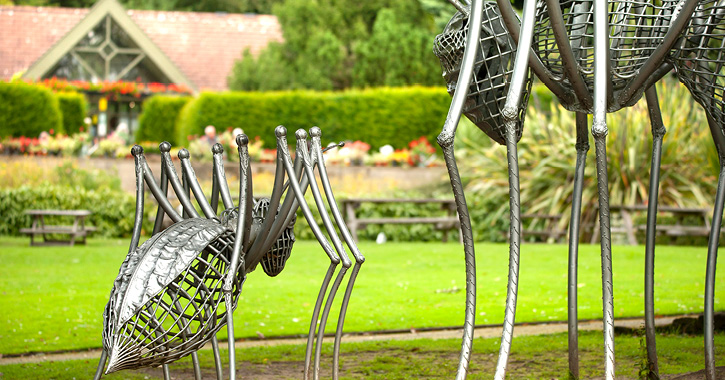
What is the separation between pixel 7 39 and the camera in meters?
27.4

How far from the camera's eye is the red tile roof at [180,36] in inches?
1072

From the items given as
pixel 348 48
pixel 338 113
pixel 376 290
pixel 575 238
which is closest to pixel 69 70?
pixel 348 48

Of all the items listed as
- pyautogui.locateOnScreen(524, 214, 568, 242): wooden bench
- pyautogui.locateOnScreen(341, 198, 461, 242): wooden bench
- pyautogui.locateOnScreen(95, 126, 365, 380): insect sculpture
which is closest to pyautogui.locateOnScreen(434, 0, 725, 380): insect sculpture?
pyautogui.locateOnScreen(95, 126, 365, 380): insect sculpture

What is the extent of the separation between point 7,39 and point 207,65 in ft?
22.6

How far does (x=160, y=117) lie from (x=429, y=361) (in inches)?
745

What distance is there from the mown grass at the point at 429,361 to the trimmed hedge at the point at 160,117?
17934 millimetres

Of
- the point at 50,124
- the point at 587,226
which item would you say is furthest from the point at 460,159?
the point at 50,124

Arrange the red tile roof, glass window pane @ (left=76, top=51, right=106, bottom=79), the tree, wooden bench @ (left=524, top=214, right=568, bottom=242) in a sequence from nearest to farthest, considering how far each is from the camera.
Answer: wooden bench @ (left=524, top=214, right=568, bottom=242) < the tree < glass window pane @ (left=76, top=51, right=106, bottom=79) < the red tile roof

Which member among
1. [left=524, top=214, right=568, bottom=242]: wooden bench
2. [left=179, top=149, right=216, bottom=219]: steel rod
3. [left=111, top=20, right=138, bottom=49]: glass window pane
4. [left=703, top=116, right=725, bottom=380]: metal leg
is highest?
[left=111, top=20, right=138, bottom=49]: glass window pane

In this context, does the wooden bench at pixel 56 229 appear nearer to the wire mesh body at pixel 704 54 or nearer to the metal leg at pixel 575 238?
the metal leg at pixel 575 238

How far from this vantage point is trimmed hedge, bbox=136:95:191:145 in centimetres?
2312

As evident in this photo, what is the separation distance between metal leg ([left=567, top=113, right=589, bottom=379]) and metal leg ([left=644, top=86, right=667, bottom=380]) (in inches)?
14.5

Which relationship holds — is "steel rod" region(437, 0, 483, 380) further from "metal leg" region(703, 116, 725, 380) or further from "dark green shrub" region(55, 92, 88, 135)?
"dark green shrub" region(55, 92, 88, 135)

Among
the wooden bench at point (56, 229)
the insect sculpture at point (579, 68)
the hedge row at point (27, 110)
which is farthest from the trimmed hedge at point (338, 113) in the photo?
the insect sculpture at point (579, 68)
